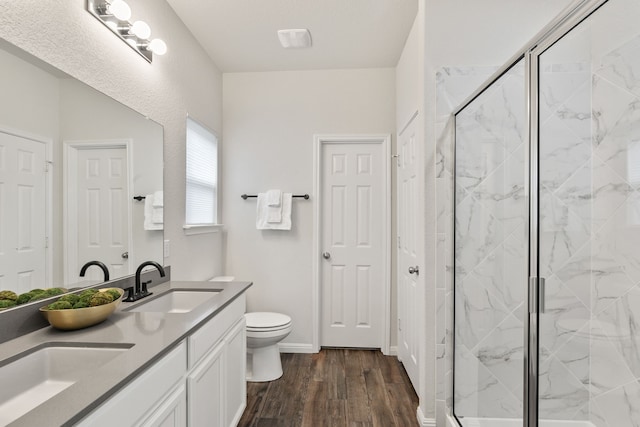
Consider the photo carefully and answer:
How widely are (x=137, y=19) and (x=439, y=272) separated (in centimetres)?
224

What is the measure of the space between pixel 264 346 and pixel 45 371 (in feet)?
5.87

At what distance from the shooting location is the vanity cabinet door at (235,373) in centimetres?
194

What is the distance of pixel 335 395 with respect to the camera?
8.53 ft

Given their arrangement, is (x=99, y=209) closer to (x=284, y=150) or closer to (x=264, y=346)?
(x=264, y=346)

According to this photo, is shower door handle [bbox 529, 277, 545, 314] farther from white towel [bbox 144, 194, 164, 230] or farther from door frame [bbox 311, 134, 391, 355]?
door frame [bbox 311, 134, 391, 355]

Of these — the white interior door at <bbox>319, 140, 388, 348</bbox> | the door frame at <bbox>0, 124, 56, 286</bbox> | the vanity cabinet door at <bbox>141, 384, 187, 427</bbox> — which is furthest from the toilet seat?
the door frame at <bbox>0, 124, 56, 286</bbox>

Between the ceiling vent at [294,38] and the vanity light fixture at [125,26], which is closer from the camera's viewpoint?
the vanity light fixture at [125,26]

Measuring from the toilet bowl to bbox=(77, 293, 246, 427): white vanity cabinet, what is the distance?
514 millimetres

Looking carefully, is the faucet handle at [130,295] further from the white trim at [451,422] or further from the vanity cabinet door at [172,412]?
the white trim at [451,422]

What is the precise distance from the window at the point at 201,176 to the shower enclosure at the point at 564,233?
6.67 ft

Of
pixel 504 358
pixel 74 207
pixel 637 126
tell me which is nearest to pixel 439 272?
pixel 504 358

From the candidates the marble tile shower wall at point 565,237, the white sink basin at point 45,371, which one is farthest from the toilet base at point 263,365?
the marble tile shower wall at point 565,237

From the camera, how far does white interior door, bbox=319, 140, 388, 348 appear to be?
3455 millimetres

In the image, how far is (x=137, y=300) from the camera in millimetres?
1810
